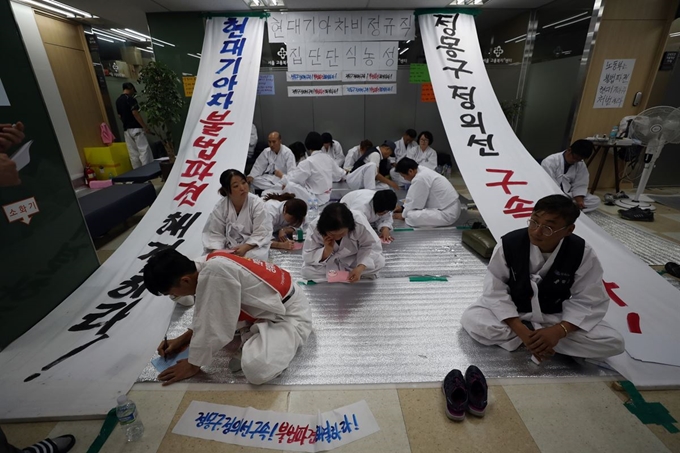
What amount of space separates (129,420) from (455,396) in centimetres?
162

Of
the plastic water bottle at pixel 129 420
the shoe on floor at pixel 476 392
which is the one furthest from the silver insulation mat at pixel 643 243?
the plastic water bottle at pixel 129 420

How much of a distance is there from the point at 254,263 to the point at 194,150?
268cm

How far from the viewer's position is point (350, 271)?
9.14ft

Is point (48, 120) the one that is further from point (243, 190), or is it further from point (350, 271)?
point (350, 271)

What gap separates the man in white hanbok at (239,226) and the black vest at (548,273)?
211 centimetres

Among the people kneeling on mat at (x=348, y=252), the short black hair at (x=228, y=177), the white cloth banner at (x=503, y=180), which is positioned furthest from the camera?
the short black hair at (x=228, y=177)

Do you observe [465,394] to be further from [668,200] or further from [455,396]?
[668,200]

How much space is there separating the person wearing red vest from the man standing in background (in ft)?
20.9

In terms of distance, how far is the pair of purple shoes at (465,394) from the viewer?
5.24ft

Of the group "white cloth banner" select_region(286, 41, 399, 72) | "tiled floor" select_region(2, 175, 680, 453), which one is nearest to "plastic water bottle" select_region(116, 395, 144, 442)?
"tiled floor" select_region(2, 175, 680, 453)

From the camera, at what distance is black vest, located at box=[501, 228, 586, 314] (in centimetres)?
181

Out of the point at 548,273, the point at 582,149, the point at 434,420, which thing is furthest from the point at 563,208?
the point at 582,149

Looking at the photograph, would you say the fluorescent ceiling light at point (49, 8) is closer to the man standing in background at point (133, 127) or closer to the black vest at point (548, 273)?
the man standing in background at point (133, 127)

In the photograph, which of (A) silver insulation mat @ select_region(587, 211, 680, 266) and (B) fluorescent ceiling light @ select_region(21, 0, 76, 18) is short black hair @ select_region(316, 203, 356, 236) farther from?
(B) fluorescent ceiling light @ select_region(21, 0, 76, 18)
